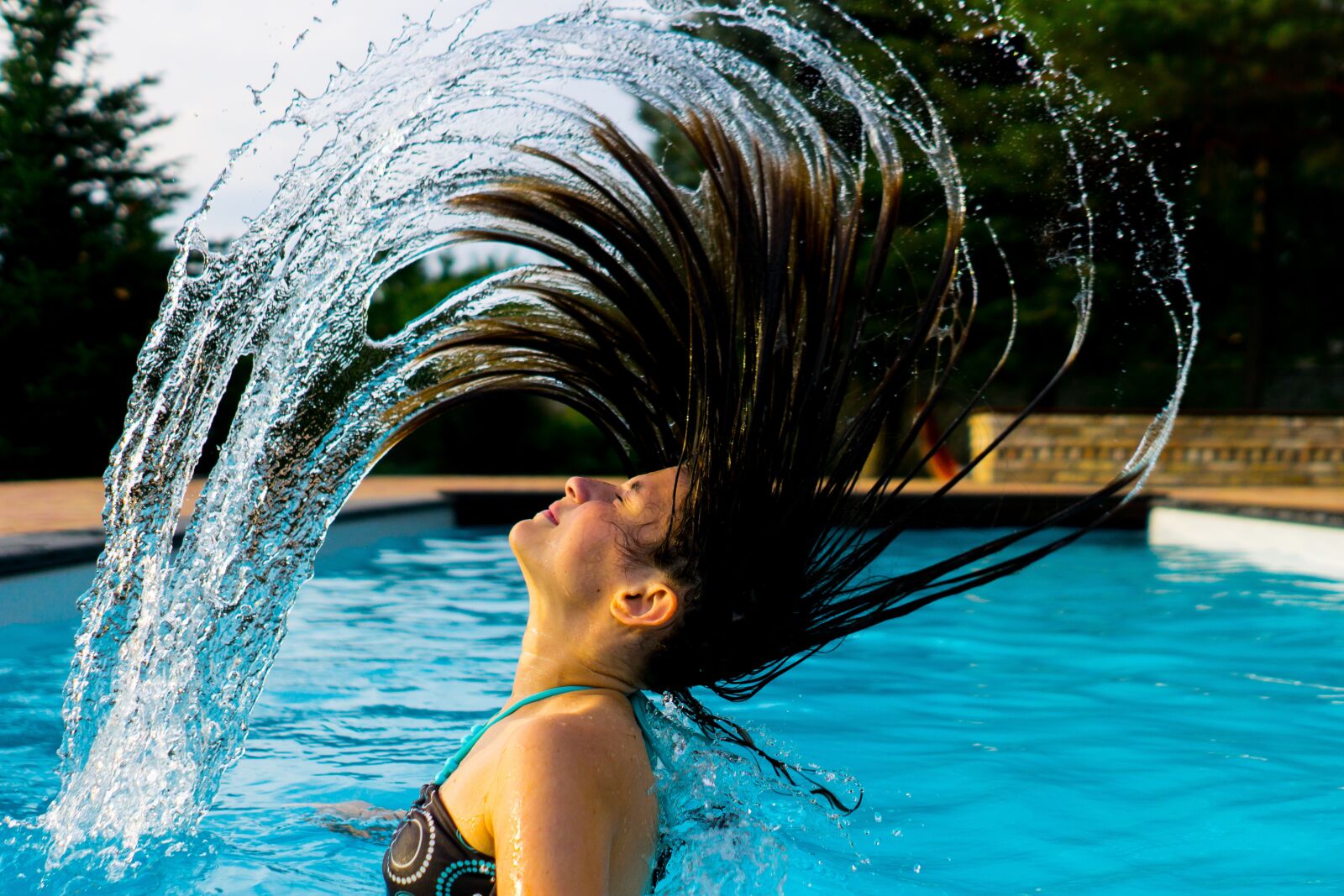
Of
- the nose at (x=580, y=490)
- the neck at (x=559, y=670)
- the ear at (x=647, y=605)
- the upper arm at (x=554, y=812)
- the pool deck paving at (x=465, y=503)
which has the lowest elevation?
the pool deck paving at (x=465, y=503)

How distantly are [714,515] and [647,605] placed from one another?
184 mm

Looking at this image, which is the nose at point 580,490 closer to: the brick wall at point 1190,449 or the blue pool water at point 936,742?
the blue pool water at point 936,742

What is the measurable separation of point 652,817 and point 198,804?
211 centimetres

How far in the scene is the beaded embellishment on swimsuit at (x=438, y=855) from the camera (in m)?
1.95

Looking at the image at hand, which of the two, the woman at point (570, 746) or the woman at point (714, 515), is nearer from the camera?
the woman at point (570, 746)

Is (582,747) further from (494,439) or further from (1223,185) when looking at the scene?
(1223,185)

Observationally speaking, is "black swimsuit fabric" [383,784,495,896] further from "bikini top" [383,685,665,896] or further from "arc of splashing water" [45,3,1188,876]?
"arc of splashing water" [45,3,1188,876]

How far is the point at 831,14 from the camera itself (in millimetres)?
10234

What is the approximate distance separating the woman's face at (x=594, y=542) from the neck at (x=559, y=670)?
7 centimetres

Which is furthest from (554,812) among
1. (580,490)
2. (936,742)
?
(936,742)

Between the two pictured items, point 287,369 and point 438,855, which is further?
point 287,369

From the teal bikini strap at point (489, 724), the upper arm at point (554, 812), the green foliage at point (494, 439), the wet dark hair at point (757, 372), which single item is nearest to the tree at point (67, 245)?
the green foliage at point (494, 439)

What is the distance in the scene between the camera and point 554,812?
174cm

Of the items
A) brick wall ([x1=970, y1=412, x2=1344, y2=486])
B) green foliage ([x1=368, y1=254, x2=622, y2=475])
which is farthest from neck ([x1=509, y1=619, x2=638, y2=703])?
brick wall ([x1=970, y1=412, x2=1344, y2=486])
